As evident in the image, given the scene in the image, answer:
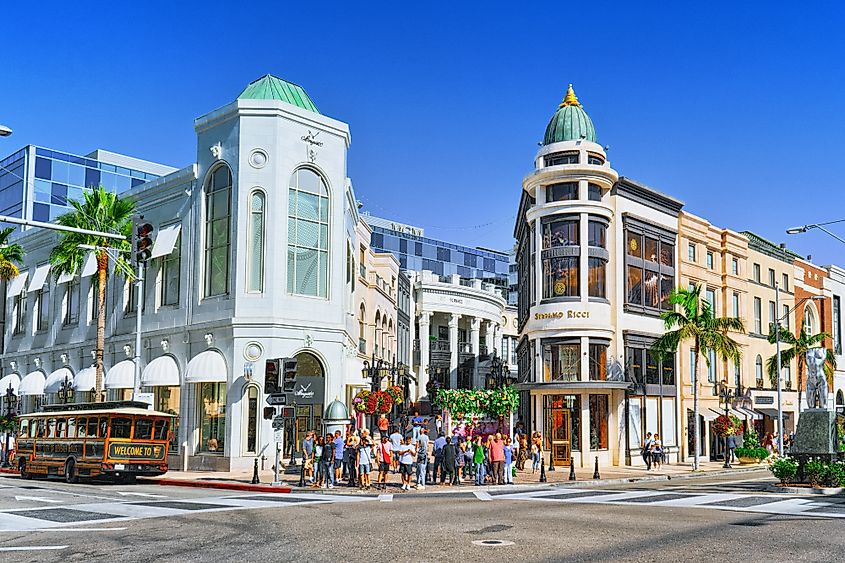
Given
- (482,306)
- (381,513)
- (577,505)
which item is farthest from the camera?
(482,306)

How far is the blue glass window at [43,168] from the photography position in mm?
87812

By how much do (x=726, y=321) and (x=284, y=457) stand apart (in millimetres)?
20217

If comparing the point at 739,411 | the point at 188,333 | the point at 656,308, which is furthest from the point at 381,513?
the point at 739,411

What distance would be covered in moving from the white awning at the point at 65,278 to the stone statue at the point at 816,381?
3312 cm

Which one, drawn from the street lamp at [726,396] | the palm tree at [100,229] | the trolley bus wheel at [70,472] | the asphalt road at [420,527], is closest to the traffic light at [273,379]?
the asphalt road at [420,527]

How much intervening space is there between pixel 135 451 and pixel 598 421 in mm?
20974

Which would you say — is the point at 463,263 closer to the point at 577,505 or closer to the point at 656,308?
the point at 656,308

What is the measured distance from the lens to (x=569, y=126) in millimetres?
43750

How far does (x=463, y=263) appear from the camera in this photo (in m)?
128

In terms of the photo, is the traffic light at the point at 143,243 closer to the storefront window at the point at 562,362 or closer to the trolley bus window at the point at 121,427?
the trolley bus window at the point at 121,427

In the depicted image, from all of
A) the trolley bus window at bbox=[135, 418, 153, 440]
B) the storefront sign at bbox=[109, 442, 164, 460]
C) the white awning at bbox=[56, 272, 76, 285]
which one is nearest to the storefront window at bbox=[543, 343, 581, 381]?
the storefront sign at bbox=[109, 442, 164, 460]

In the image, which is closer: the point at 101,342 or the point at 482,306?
the point at 101,342

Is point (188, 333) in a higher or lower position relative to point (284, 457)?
higher

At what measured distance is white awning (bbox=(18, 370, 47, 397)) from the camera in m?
51.7
